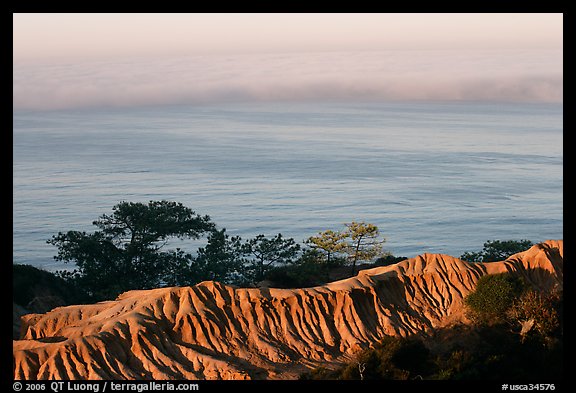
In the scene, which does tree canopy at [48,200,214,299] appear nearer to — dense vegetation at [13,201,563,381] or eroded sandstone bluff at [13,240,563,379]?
dense vegetation at [13,201,563,381]

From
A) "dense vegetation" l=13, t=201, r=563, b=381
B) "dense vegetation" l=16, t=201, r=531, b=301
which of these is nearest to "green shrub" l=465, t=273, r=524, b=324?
"dense vegetation" l=13, t=201, r=563, b=381

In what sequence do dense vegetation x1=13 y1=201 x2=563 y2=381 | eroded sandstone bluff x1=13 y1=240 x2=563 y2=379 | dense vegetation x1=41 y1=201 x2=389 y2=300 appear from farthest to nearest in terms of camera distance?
1. dense vegetation x1=41 y1=201 x2=389 y2=300
2. dense vegetation x1=13 y1=201 x2=563 y2=381
3. eroded sandstone bluff x1=13 y1=240 x2=563 y2=379

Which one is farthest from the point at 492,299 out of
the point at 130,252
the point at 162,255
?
the point at 162,255

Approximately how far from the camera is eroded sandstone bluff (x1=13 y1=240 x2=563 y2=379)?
47500 millimetres

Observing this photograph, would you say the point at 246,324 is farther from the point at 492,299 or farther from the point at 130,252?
the point at 130,252

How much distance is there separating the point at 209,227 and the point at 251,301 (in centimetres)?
3626

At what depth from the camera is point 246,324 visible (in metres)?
51.4

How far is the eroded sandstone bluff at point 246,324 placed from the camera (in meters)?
47.5

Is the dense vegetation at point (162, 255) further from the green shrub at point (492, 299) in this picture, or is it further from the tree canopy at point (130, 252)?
the green shrub at point (492, 299)

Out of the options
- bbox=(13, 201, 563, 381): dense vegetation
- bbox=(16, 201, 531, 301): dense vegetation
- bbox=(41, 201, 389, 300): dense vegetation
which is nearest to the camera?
bbox=(13, 201, 563, 381): dense vegetation

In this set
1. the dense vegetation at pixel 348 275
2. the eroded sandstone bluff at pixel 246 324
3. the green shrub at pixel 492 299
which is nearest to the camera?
the eroded sandstone bluff at pixel 246 324

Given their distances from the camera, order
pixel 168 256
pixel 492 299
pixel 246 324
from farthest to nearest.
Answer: pixel 168 256, pixel 492 299, pixel 246 324

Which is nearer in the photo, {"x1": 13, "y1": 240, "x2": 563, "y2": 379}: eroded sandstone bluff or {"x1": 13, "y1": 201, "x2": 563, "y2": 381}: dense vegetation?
{"x1": 13, "y1": 240, "x2": 563, "y2": 379}: eroded sandstone bluff

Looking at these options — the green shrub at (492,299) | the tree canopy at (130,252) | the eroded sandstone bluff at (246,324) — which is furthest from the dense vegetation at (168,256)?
the green shrub at (492,299)
